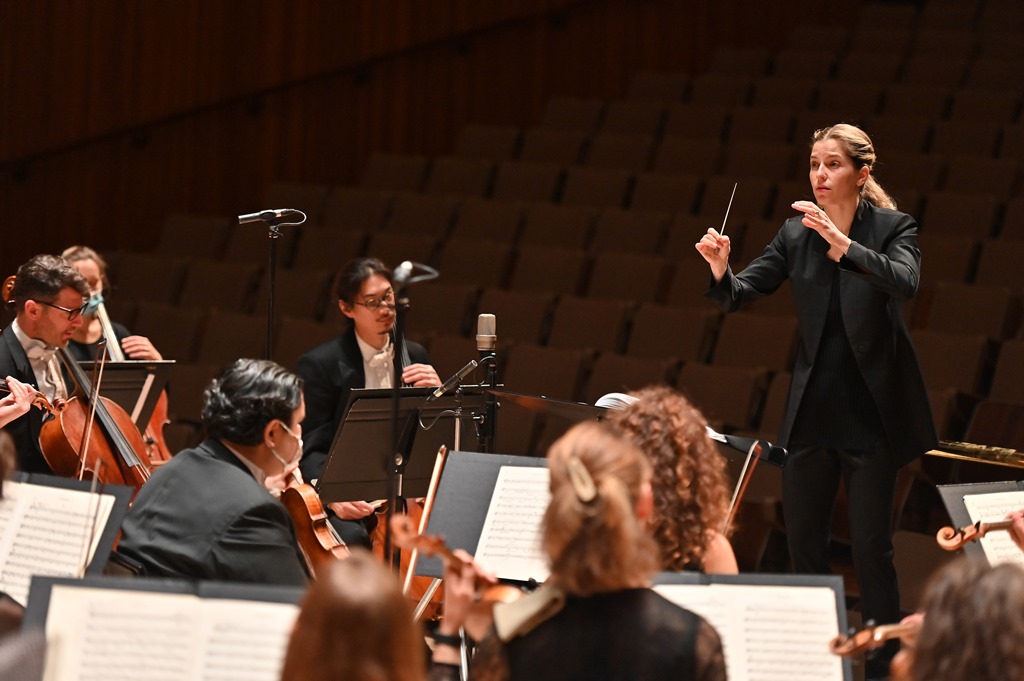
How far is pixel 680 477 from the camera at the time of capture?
222cm

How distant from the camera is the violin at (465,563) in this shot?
1.74m

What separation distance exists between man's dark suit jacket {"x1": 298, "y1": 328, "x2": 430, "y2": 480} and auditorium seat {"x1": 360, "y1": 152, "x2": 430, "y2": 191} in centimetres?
321

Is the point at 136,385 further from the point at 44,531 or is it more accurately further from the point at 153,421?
the point at 44,531

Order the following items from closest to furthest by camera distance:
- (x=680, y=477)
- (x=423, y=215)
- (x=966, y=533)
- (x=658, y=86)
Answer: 1. (x=680, y=477)
2. (x=966, y=533)
3. (x=423, y=215)
4. (x=658, y=86)

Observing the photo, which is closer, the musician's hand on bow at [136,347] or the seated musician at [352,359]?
the seated musician at [352,359]

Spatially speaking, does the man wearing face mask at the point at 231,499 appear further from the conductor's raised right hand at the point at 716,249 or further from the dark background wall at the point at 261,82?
the dark background wall at the point at 261,82

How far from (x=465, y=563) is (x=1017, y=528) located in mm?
1150

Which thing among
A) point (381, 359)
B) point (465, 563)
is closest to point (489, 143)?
point (381, 359)

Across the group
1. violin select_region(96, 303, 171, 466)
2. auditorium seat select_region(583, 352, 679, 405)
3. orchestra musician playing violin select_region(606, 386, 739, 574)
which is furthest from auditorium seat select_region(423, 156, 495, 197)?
orchestra musician playing violin select_region(606, 386, 739, 574)

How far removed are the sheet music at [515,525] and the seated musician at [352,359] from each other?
1.10 meters

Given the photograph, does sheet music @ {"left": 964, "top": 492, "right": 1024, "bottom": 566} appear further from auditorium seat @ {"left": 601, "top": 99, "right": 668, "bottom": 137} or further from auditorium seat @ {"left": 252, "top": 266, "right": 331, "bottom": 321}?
auditorium seat @ {"left": 601, "top": 99, "right": 668, "bottom": 137}

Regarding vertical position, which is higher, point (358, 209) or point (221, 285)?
point (358, 209)

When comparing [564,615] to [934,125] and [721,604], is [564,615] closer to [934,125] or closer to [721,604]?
[721,604]

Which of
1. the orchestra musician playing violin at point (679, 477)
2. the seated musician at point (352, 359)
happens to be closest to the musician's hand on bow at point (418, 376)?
the seated musician at point (352, 359)
